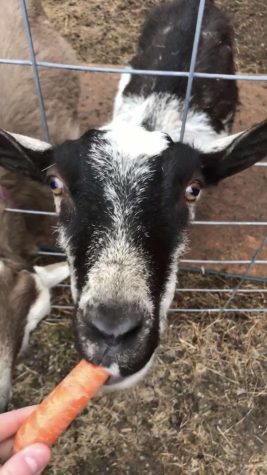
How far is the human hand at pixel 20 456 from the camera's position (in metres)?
1.57

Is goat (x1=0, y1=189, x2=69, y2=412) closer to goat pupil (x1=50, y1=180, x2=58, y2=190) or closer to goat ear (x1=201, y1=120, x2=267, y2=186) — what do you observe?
goat pupil (x1=50, y1=180, x2=58, y2=190)

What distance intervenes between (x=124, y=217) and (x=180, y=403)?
5.56ft

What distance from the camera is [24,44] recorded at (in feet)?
11.4

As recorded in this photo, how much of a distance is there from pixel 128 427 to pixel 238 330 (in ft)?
3.08

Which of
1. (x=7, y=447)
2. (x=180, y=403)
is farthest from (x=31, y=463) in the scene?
(x=180, y=403)

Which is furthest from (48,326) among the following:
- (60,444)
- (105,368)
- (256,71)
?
(256,71)

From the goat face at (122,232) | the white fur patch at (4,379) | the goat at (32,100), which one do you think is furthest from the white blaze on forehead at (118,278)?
the goat at (32,100)

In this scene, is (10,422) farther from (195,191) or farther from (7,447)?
(195,191)

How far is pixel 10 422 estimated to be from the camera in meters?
1.99

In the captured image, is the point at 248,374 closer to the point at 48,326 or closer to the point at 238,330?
the point at 238,330

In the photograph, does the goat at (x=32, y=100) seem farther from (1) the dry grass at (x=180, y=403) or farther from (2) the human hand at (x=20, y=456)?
(2) the human hand at (x=20, y=456)

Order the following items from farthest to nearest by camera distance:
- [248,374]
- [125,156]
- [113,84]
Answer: [113,84] < [248,374] < [125,156]

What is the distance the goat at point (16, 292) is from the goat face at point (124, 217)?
2.18ft

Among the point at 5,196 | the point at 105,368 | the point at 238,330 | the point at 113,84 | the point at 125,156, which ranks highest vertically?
the point at 113,84
